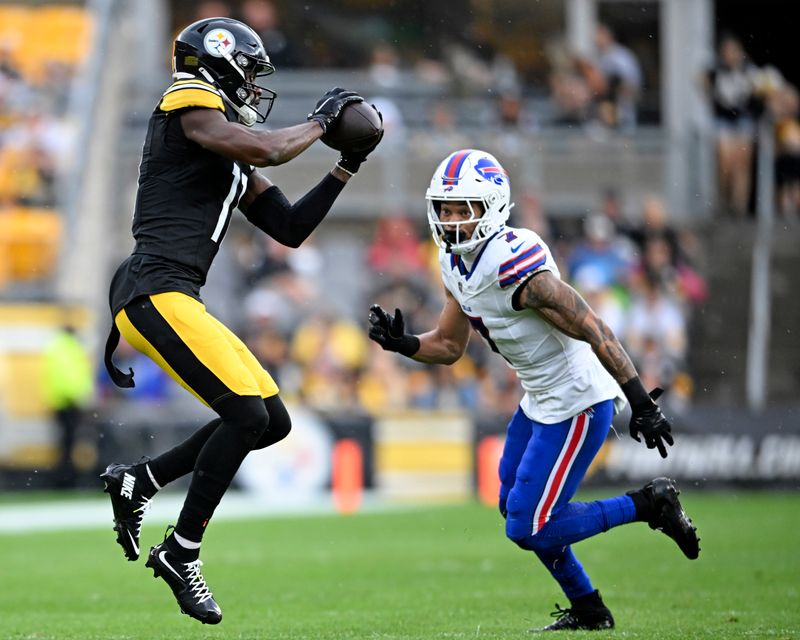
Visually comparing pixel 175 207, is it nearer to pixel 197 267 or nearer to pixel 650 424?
pixel 197 267

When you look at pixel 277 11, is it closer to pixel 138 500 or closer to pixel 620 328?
pixel 620 328

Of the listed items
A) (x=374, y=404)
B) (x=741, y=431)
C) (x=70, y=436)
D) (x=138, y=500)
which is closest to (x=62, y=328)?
(x=70, y=436)

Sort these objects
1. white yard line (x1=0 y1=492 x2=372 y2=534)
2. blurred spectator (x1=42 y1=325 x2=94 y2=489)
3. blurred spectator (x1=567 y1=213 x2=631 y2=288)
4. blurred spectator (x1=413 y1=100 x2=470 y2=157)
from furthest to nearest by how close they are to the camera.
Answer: blurred spectator (x1=413 y1=100 x2=470 y2=157) < blurred spectator (x1=567 y1=213 x2=631 y2=288) < blurred spectator (x1=42 y1=325 x2=94 y2=489) < white yard line (x1=0 y1=492 x2=372 y2=534)

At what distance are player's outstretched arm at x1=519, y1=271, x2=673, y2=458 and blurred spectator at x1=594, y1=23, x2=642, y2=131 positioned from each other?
12.0 meters

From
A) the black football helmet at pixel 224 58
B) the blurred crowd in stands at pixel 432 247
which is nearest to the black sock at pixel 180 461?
the black football helmet at pixel 224 58

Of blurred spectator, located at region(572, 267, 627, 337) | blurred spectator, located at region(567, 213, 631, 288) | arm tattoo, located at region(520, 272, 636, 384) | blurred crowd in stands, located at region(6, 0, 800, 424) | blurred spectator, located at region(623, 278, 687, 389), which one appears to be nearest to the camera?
arm tattoo, located at region(520, 272, 636, 384)

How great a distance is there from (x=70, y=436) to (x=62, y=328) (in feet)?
3.78

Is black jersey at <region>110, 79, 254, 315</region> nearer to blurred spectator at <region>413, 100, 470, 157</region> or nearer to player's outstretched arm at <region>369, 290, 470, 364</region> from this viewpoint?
player's outstretched arm at <region>369, 290, 470, 364</region>

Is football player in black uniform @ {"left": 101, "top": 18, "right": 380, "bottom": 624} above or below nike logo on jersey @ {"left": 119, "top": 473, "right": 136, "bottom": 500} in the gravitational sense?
above

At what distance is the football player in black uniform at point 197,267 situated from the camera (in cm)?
585

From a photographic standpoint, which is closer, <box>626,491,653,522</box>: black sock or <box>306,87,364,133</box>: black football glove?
<box>306,87,364,133</box>: black football glove

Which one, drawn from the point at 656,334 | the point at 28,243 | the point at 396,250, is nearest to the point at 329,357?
the point at 396,250

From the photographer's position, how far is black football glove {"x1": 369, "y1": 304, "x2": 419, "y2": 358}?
6.54 metres

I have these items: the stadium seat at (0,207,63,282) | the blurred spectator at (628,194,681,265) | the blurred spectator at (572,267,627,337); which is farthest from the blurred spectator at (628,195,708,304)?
the stadium seat at (0,207,63,282)
